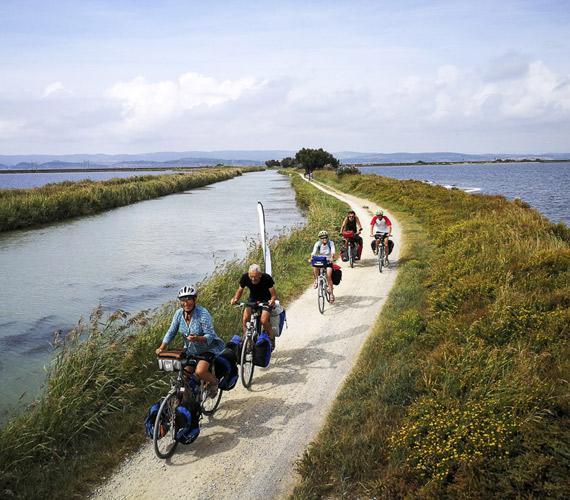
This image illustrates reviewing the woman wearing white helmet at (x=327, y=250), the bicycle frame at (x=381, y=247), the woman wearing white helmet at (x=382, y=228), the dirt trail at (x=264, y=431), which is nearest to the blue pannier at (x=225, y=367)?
the dirt trail at (x=264, y=431)

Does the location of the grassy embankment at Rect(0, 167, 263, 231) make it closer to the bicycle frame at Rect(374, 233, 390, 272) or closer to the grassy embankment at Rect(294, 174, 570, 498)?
the bicycle frame at Rect(374, 233, 390, 272)

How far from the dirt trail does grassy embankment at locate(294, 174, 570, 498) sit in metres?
0.41

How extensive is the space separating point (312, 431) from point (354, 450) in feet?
3.82

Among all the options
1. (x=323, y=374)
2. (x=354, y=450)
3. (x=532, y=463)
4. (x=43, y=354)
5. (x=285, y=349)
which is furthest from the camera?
(x=43, y=354)

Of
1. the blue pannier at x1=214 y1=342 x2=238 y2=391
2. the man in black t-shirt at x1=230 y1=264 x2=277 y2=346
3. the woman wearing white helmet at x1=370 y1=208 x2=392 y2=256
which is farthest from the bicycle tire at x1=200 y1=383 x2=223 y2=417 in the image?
the woman wearing white helmet at x1=370 y1=208 x2=392 y2=256

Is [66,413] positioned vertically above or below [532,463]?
below

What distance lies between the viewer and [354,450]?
21.7 ft

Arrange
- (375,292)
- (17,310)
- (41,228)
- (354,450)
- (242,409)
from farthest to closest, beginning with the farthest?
(41,228)
(17,310)
(375,292)
(242,409)
(354,450)

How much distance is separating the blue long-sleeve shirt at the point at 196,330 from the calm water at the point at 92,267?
4.92 m

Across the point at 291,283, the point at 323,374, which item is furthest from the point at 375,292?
the point at 323,374

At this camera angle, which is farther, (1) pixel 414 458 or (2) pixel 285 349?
(2) pixel 285 349

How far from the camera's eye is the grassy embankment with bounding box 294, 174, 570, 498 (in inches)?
222

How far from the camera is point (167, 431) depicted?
23.1ft

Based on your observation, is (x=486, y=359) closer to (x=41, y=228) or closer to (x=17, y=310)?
(x=17, y=310)
